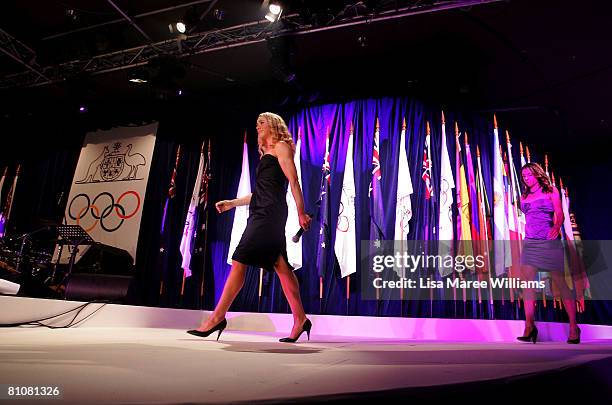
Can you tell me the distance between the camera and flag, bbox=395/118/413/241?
16.2 feet

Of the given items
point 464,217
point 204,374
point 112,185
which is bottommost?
point 204,374

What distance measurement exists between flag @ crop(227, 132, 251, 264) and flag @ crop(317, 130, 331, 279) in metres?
1.03

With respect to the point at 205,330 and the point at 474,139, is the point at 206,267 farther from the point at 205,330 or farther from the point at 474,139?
the point at 474,139

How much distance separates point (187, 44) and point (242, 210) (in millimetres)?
2326

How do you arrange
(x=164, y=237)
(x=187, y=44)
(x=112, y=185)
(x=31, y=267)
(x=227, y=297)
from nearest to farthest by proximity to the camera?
(x=227, y=297) → (x=187, y=44) → (x=31, y=267) → (x=164, y=237) → (x=112, y=185)

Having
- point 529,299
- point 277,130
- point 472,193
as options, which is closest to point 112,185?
point 277,130

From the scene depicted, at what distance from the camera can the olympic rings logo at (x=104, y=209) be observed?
21.5ft

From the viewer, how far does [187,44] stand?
545 cm

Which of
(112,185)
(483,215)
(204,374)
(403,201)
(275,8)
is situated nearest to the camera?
(204,374)

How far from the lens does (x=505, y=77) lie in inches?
226

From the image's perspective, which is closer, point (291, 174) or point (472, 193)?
point (291, 174)

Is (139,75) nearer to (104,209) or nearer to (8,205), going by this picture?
(104,209)

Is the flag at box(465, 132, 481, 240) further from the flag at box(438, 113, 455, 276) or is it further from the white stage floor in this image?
the white stage floor

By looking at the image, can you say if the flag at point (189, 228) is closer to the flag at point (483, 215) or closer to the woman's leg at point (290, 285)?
the woman's leg at point (290, 285)
